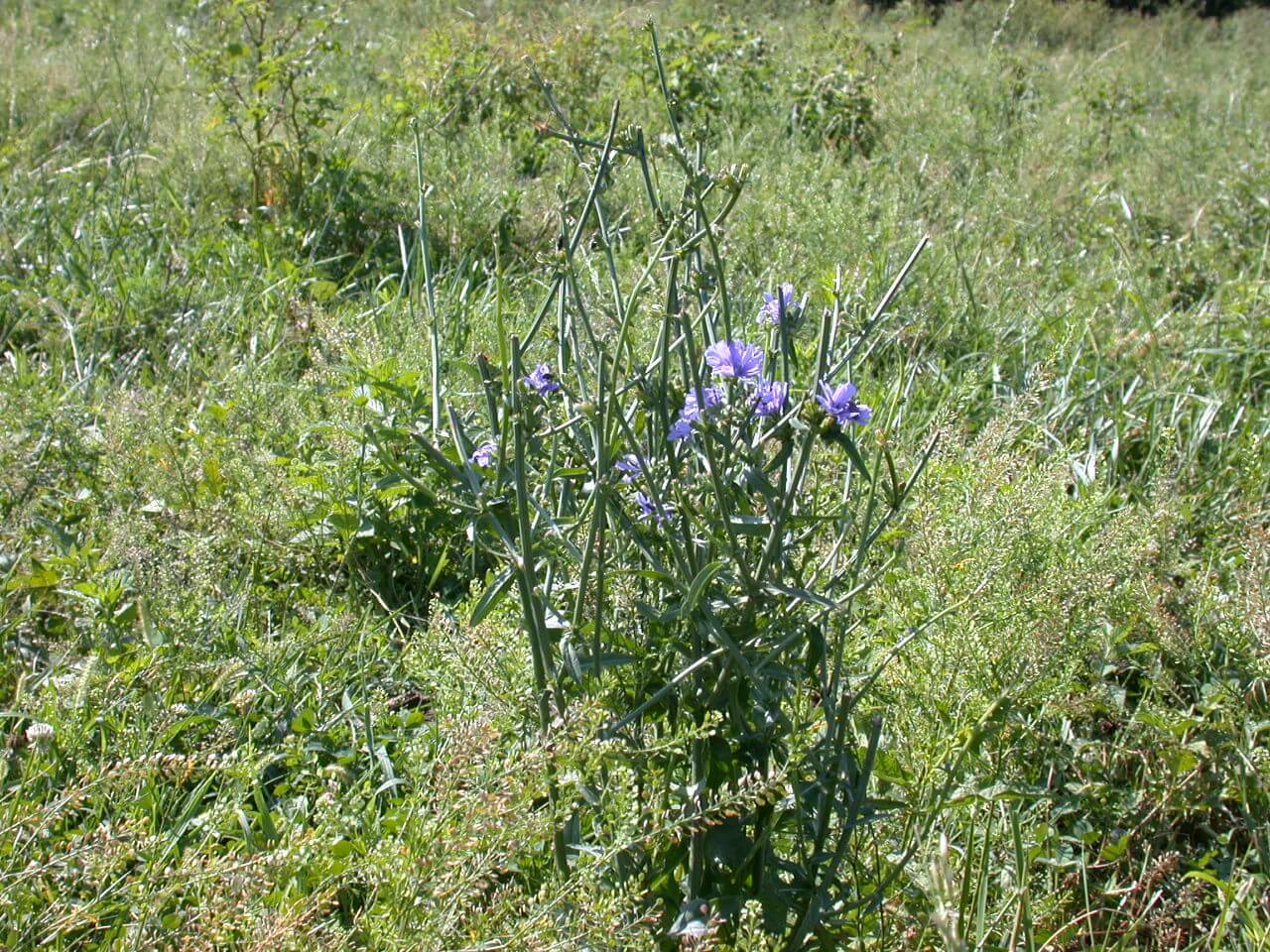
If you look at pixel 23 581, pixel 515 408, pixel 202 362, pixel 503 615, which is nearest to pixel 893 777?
pixel 503 615

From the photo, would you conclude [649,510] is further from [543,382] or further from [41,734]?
[41,734]

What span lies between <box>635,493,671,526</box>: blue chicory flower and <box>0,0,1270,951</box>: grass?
234mm

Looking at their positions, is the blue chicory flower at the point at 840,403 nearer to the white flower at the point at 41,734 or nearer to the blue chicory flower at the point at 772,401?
the blue chicory flower at the point at 772,401

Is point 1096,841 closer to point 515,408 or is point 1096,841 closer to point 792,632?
point 792,632

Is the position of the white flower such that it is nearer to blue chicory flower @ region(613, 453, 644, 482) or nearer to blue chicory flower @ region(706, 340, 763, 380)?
blue chicory flower @ region(613, 453, 644, 482)

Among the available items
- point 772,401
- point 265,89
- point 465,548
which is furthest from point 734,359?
point 265,89

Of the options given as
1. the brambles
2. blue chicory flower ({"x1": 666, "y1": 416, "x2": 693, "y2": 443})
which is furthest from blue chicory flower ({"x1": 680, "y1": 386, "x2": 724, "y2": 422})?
the brambles

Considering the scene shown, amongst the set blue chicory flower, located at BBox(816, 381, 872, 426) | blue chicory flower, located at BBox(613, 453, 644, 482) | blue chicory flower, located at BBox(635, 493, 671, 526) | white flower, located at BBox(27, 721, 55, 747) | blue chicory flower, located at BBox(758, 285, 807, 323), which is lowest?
white flower, located at BBox(27, 721, 55, 747)

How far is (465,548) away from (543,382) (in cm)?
85

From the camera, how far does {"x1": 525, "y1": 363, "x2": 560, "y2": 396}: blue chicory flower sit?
1316 millimetres

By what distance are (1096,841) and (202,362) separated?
2.10m

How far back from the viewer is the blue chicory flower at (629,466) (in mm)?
1290

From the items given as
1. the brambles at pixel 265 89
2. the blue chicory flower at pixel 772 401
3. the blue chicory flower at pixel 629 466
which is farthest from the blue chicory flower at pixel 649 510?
the brambles at pixel 265 89

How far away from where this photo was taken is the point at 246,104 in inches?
139
